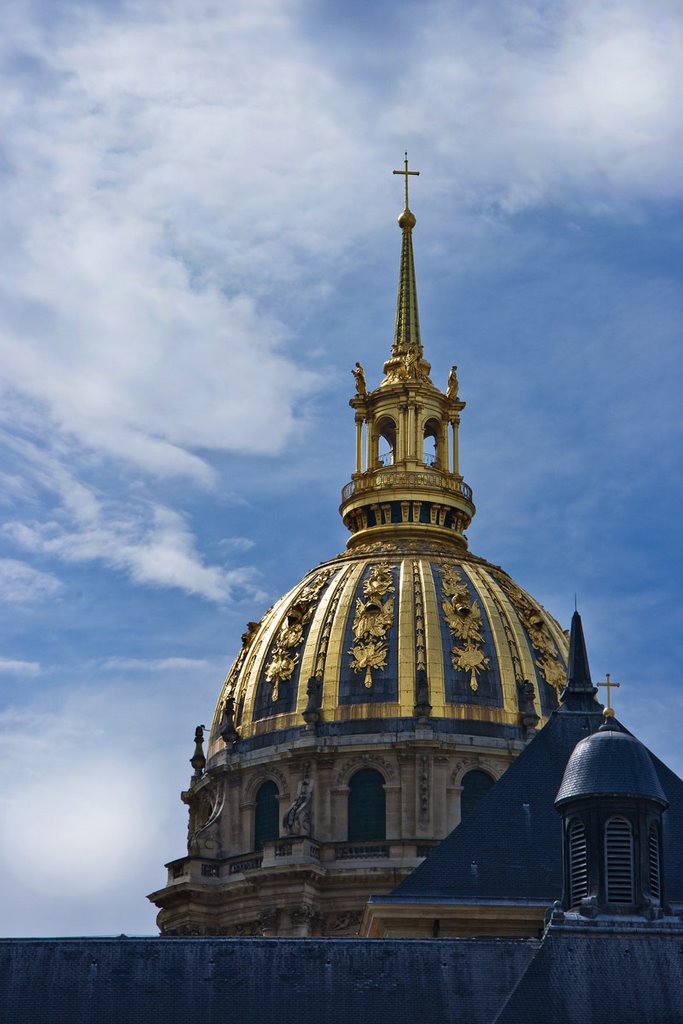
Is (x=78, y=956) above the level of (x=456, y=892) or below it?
below

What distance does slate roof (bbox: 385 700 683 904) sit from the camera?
69.6 metres

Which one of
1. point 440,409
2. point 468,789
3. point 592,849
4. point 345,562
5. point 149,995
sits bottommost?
point 149,995

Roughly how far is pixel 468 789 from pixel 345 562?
15.6 m

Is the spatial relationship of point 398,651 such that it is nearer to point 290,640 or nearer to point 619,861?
point 290,640

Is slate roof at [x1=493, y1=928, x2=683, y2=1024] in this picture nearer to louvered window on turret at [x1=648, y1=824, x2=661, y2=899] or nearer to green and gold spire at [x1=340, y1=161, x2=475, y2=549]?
louvered window on turret at [x1=648, y1=824, x2=661, y2=899]

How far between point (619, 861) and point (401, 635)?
175ft

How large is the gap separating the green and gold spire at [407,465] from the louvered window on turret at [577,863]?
196ft

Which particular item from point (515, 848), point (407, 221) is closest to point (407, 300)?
point (407, 221)

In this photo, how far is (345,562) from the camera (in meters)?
121

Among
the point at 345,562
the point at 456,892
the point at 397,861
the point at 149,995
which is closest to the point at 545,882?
the point at 456,892

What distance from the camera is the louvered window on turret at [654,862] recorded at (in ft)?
203

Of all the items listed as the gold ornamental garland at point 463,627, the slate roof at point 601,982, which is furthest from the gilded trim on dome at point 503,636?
the slate roof at point 601,982

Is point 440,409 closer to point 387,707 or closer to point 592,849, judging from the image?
point 387,707

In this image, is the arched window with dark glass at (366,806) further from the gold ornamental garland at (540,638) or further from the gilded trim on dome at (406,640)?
the gold ornamental garland at (540,638)
